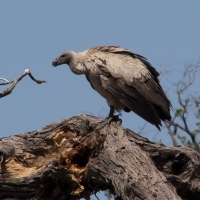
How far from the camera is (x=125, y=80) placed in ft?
25.6

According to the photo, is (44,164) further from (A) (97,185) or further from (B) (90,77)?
(B) (90,77)

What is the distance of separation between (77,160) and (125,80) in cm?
156

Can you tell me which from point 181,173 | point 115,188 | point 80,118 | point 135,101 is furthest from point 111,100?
point 115,188

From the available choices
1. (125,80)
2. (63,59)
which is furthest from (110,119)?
(63,59)

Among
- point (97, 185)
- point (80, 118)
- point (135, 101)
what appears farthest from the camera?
point (135, 101)

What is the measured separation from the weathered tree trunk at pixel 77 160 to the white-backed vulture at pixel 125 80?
0.88 m

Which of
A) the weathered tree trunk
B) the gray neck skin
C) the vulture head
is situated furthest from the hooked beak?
the weathered tree trunk

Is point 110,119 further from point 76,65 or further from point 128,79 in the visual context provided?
point 76,65

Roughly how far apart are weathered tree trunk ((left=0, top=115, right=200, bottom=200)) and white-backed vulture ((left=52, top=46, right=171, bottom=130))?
2.90ft

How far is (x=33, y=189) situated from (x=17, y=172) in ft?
0.87

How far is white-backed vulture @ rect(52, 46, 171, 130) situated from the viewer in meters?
7.70

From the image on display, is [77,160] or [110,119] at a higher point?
[110,119]

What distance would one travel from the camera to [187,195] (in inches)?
265

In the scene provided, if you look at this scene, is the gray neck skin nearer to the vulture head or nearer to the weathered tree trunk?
the vulture head
